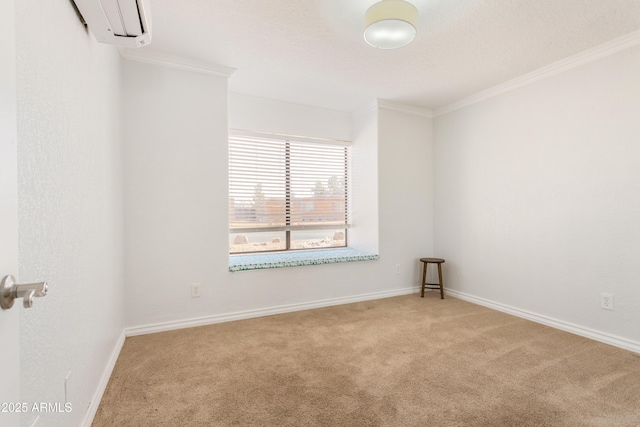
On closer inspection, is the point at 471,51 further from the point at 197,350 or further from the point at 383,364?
the point at 197,350

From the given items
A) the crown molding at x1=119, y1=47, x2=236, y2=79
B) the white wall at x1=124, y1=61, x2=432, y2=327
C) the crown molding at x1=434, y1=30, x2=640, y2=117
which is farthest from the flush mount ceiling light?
the crown molding at x1=434, y1=30, x2=640, y2=117

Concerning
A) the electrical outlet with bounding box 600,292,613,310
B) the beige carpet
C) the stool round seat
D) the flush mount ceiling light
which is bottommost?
the beige carpet

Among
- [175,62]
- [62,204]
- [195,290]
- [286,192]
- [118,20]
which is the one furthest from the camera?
[286,192]

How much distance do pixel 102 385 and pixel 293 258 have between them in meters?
1.99

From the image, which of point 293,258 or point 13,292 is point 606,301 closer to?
point 293,258

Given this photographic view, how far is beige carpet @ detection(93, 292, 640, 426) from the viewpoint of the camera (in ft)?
5.28

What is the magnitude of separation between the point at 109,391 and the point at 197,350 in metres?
0.61

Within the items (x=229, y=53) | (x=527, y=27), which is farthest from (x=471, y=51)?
(x=229, y=53)

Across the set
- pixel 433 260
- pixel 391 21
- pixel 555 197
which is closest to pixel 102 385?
pixel 391 21

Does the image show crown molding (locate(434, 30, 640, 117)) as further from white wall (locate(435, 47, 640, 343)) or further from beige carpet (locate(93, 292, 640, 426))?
beige carpet (locate(93, 292, 640, 426))

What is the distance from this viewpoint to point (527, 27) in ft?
7.37

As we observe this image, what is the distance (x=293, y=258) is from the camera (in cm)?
346

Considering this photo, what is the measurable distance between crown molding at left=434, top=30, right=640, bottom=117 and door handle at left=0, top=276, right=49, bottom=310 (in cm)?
368

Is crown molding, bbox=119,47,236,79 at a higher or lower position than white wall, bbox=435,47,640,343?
higher
